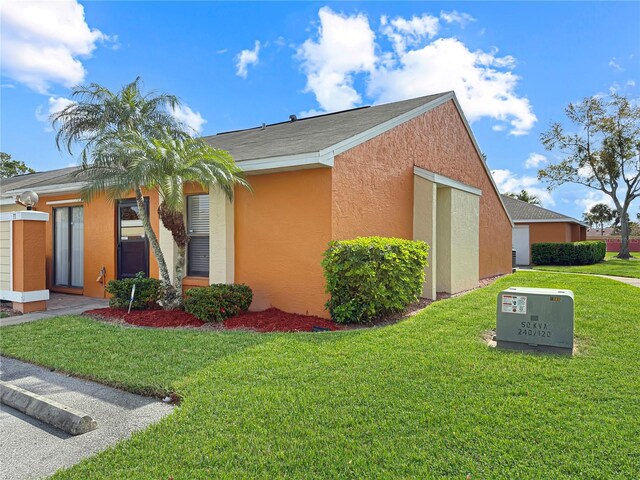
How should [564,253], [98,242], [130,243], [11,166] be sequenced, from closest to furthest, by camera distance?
[130,243], [98,242], [564,253], [11,166]

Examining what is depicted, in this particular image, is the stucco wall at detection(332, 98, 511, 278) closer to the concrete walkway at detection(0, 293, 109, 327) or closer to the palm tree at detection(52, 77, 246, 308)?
the palm tree at detection(52, 77, 246, 308)

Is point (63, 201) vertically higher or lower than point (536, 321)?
higher

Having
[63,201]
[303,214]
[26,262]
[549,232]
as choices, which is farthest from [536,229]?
[26,262]

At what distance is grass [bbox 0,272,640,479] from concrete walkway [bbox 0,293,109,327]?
1.95m

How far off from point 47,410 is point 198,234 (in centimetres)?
548

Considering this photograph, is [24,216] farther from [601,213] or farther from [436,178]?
[601,213]

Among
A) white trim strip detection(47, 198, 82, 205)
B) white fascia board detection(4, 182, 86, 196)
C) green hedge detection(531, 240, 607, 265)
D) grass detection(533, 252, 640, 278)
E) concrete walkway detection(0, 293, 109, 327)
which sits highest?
white fascia board detection(4, 182, 86, 196)

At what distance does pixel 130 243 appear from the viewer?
10102 millimetres

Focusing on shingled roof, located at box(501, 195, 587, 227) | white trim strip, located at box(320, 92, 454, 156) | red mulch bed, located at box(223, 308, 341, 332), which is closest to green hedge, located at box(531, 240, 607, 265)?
shingled roof, located at box(501, 195, 587, 227)

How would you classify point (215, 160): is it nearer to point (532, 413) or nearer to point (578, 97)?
point (532, 413)

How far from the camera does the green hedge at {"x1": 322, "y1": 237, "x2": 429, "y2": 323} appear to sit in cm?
645

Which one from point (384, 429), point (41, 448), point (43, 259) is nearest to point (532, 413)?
point (384, 429)

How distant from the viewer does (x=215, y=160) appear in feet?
23.1

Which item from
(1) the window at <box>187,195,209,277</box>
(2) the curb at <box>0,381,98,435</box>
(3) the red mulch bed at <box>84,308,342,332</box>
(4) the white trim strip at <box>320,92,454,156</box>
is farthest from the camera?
(1) the window at <box>187,195,209,277</box>
